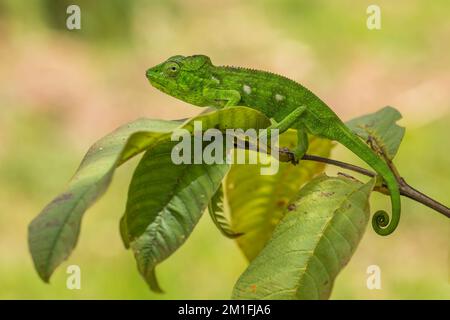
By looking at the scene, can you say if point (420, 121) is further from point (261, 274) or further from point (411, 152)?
point (261, 274)

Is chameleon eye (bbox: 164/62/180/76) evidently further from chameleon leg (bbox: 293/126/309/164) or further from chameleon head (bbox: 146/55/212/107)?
chameleon leg (bbox: 293/126/309/164)

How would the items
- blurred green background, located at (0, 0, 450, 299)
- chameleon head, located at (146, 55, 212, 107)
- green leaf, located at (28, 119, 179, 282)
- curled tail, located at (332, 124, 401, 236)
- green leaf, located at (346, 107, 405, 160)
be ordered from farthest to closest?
blurred green background, located at (0, 0, 450, 299)
chameleon head, located at (146, 55, 212, 107)
green leaf, located at (346, 107, 405, 160)
curled tail, located at (332, 124, 401, 236)
green leaf, located at (28, 119, 179, 282)

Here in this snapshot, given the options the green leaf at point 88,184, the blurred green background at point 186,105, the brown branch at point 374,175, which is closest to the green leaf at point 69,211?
the green leaf at point 88,184

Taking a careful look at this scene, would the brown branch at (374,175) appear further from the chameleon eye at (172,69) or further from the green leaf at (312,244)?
the chameleon eye at (172,69)

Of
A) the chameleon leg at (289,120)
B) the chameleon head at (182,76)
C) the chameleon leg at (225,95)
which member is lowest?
the chameleon leg at (289,120)

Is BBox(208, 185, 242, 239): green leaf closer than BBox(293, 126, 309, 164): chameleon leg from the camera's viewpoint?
Yes

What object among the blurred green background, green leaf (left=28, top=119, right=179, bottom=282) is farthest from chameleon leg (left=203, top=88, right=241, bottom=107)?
the blurred green background

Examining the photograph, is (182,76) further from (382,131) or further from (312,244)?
(312,244)
